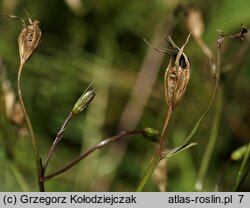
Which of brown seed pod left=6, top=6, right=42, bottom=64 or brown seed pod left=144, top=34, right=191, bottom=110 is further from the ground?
brown seed pod left=6, top=6, right=42, bottom=64

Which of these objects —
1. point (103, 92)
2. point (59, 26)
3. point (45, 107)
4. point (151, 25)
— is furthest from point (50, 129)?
point (151, 25)

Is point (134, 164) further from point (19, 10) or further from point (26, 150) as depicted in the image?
point (19, 10)

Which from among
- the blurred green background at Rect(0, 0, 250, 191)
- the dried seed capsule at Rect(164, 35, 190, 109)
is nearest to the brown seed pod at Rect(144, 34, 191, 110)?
the dried seed capsule at Rect(164, 35, 190, 109)

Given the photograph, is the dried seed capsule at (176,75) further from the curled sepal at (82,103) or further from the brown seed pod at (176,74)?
the curled sepal at (82,103)

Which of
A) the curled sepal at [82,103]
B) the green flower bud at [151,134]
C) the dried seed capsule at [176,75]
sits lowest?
the green flower bud at [151,134]

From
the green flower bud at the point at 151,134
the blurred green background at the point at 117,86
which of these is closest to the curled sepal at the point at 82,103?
the green flower bud at the point at 151,134

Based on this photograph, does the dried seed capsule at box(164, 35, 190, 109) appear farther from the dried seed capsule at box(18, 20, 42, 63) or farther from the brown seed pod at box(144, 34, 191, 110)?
the dried seed capsule at box(18, 20, 42, 63)

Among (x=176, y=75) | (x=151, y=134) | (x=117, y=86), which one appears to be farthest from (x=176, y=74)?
(x=117, y=86)
